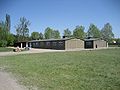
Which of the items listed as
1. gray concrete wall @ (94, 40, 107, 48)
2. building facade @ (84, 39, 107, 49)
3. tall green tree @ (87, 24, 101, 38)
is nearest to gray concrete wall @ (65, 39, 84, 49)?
building facade @ (84, 39, 107, 49)

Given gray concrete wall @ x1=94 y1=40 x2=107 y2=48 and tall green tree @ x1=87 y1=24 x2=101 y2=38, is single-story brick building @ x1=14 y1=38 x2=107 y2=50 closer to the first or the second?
gray concrete wall @ x1=94 y1=40 x2=107 y2=48

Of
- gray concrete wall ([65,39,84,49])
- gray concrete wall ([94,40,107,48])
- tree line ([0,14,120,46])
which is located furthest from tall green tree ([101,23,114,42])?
gray concrete wall ([65,39,84,49])

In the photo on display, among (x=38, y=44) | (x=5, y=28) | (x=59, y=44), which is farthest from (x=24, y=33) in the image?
(x=59, y=44)

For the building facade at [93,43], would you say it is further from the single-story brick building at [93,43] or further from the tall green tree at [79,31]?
the tall green tree at [79,31]

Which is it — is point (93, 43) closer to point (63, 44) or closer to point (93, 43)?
point (93, 43)

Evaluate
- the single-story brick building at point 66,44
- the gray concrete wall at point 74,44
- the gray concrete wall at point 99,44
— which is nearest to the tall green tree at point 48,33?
the single-story brick building at point 66,44

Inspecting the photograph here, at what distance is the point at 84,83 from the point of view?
10.8 m

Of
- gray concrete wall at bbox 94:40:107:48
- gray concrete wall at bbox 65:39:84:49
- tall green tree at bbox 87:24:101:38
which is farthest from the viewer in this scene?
tall green tree at bbox 87:24:101:38

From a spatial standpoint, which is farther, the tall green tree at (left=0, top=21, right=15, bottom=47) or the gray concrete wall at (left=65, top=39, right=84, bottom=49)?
the tall green tree at (left=0, top=21, right=15, bottom=47)

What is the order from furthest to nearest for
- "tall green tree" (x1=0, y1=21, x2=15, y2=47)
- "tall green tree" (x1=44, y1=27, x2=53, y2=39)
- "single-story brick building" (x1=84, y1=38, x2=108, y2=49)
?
"tall green tree" (x1=44, y1=27, x2=53, y2=39)
"tall green tree" (x1=0, y1=21, x2=15, y2=47)
"single-story brick building" (x1=84, y1=38, x2=108, y2=49)

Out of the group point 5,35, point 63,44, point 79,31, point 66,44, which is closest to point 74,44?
point 66,44

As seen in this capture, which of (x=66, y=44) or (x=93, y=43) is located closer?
(x=66, y=44)

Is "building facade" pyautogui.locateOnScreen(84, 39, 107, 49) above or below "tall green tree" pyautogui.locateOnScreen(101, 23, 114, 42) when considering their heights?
below

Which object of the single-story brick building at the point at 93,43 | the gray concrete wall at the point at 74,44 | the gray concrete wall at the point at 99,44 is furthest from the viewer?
the gray concrete wall at the point at 99,44
